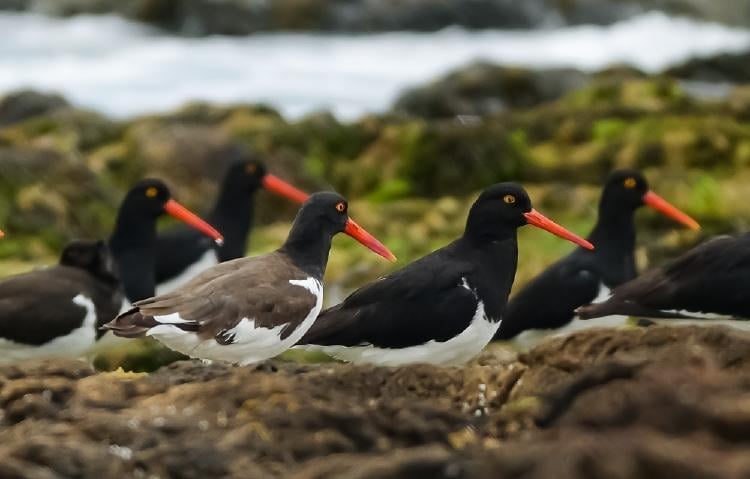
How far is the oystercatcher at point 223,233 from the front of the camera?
1081 centimetres

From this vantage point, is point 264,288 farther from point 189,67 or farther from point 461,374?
point 189,67

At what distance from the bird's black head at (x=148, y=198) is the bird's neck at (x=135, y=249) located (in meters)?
0.04

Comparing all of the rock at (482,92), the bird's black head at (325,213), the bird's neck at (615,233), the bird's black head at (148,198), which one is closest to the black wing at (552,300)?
the bird's neck at (615,233)

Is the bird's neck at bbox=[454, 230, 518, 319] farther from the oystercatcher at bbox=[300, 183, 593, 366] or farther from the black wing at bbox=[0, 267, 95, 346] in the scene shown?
the black wing at bbox=[0, 267, 95, 346]

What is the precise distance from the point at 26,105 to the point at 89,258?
13.7m

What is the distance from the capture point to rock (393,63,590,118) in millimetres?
22141

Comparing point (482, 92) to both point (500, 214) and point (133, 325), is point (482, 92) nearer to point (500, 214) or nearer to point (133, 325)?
point (500, 214)

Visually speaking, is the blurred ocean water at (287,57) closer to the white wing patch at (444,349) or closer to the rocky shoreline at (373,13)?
the rocky shoreline at (373,13)

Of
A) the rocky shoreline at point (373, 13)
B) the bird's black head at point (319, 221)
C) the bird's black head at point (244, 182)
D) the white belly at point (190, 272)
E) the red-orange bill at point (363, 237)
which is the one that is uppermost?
the rocky shoreline at point (373, 13)

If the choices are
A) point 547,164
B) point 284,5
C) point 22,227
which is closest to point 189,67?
point 284,5

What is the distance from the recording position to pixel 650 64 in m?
30.1

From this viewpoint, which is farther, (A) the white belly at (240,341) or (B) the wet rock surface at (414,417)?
(A) the white belly at (240,341)

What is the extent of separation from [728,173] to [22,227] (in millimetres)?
7274

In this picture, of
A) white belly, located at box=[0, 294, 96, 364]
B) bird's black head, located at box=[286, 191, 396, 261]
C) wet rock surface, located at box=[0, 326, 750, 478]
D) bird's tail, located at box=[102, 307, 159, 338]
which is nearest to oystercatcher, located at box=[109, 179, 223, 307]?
white belly, located at box=[0, 294, 96, 364]
